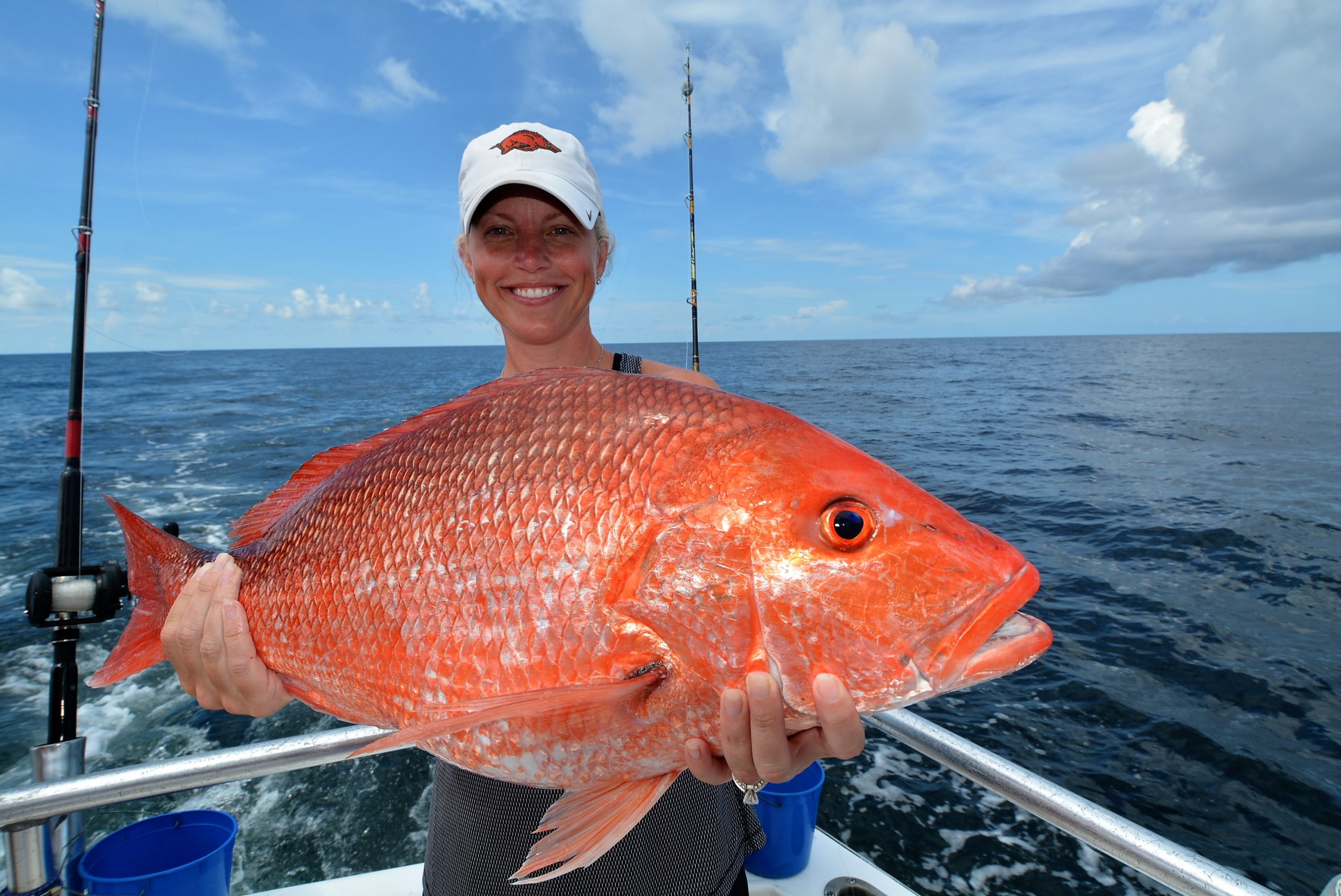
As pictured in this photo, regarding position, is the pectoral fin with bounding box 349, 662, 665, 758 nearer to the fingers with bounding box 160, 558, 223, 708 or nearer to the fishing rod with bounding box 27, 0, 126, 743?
the fingers with bounding box 160, 558, 223, 708

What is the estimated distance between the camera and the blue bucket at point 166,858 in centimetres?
262

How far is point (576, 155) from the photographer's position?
2102 mm

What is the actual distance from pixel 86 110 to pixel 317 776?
16.8 ft

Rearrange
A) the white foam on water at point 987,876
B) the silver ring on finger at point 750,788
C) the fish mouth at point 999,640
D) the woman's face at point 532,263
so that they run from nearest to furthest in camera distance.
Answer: the fish mouth at point 999,640
the silver ring on finger at point 750,788
the woman's face at point 532,263
the white foam on water at point 987,876

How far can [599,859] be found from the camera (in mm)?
1785

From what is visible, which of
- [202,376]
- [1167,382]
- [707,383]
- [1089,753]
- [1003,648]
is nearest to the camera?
[1003,648]

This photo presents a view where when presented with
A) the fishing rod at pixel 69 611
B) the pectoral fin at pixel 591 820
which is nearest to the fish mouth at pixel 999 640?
the pectoral fin at pixel 591 820

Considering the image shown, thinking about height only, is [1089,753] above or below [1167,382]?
below

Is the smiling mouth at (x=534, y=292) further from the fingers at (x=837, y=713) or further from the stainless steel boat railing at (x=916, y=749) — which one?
the fingers at (x=837, y=713)

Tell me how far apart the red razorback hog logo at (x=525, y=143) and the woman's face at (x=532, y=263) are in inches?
6.1

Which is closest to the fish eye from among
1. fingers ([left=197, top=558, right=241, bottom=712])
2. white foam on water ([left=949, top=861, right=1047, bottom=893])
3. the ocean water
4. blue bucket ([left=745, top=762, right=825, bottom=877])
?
fingers ([left=197, top=558, right=241, bottom=712])

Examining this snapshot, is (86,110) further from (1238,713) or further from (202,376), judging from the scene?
(202,376)

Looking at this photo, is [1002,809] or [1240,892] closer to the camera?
[1240,892]

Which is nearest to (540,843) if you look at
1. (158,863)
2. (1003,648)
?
(1003,648)
